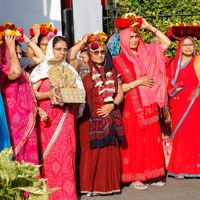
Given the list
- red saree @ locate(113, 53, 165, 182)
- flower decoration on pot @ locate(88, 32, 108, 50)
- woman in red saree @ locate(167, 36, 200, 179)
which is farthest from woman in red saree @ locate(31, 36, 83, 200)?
woman in red saree @ locate(167, 36, 200, 179)

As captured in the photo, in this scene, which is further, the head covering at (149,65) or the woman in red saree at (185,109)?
the woman in red saree at (185,109)

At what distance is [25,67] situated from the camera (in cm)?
615

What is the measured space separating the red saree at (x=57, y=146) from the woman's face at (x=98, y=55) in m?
0.68

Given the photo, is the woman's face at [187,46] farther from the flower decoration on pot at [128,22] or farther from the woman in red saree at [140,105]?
the flower decoration on pot at [128,22]

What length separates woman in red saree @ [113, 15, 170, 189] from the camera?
7.07m

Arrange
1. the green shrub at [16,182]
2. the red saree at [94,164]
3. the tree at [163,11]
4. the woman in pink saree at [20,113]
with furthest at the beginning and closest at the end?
the tree at [163,11], the red saree at [94,164], the woman in pink saree at [20,113], the green shrub at [16,182]

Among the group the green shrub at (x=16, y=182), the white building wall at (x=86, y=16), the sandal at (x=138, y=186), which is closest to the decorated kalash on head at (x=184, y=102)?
the sandal at (x=138, y=186)

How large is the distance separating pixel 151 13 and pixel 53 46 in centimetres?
505

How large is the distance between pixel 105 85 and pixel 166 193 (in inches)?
54.9

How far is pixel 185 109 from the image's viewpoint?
7590 millimetres

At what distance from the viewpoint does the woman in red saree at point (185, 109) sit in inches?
298

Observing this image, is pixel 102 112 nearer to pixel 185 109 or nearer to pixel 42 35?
pixel 42 35

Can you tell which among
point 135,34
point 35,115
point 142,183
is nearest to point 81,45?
point 135,34

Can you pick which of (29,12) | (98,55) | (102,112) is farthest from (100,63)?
(29,12)
